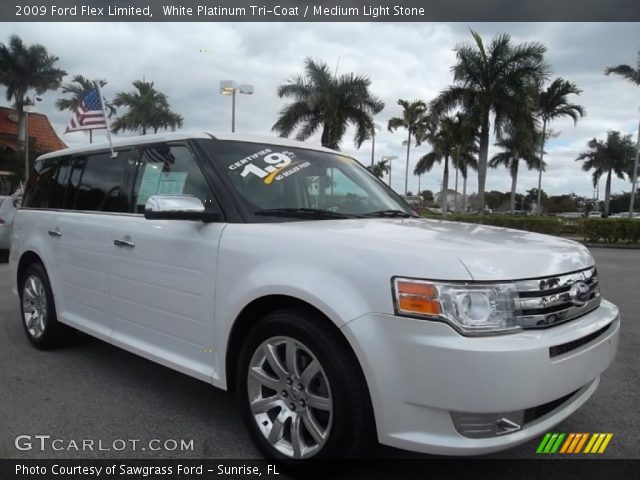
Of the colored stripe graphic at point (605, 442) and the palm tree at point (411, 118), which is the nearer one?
the colored stripe graphic at point (605, 442)

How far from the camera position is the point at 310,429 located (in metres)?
2.43

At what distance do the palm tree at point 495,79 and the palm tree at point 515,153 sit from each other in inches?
41.7

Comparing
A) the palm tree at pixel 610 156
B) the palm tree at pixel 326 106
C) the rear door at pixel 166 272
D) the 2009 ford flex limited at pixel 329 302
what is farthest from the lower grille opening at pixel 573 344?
the palm tree at pixel 610 156

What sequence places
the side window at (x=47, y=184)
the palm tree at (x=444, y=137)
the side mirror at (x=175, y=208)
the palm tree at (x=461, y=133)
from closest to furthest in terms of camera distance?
the side mirror at (x=175, y=208) → the side window at (x=47, y=184) → the palm tree at (x=461, y=133) → the palm tree at (x=444, y=137)

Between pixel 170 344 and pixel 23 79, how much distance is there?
48.3 meters

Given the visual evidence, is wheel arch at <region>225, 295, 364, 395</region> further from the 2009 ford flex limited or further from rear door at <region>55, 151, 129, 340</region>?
rear door at <region>55, 151, 129, 340</region>

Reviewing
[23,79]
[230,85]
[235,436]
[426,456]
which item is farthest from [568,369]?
[23,79]

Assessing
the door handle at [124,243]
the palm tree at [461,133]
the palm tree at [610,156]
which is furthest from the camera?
the palm tree at [610,156]

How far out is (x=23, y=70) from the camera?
139 feet

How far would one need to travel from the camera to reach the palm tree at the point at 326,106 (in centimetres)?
2716

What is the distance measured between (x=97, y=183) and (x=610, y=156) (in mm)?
74706

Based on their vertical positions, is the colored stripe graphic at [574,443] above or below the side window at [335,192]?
below

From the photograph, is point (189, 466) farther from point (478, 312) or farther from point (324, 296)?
point (478, 312)

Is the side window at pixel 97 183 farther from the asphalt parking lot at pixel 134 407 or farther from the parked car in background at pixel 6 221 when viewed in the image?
the parked car in background at pixel 6 221
